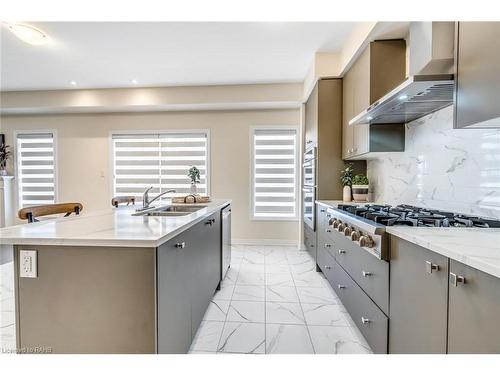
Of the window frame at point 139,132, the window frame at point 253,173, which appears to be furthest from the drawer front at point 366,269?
the window frame at point 139,132

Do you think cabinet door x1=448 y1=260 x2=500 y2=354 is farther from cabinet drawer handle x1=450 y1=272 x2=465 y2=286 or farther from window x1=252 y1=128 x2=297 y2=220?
window x1=252 y1=128 x2=297 y2=220

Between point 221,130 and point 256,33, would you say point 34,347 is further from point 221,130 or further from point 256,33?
point 221,130

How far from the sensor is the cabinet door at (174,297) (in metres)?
1.15

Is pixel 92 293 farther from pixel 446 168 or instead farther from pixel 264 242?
pixel 264 242

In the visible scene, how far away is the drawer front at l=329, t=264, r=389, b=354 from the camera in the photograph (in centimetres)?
145

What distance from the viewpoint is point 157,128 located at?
15.2ft

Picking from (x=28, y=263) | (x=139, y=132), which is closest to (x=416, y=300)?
(x=28, y=263)

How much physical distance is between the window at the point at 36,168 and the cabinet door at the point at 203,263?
4424 millimetres

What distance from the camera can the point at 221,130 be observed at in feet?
14.9

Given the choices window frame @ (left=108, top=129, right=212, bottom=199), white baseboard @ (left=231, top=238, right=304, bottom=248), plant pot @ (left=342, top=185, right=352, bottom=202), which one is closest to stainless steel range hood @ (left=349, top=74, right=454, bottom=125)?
plant pot @ (left=342, top=185, right=352, bottom=202)

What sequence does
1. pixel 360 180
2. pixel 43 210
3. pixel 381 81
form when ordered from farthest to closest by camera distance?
1. pixel 360 180
2. pixel 381 81
3. pixel 43 210

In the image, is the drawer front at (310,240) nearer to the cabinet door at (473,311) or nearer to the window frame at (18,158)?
the cabinet door at (473,311)

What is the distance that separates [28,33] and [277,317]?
3.94 m
